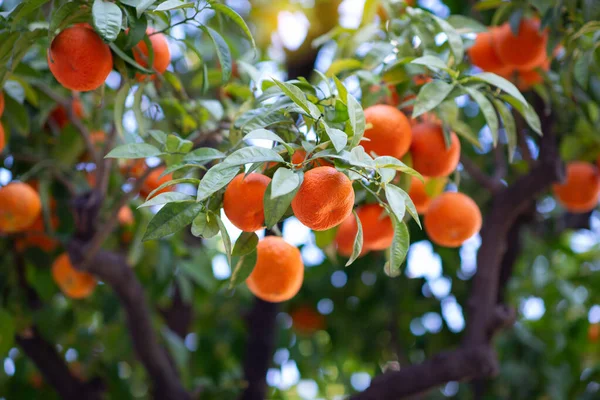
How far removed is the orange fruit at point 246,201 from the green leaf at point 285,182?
11 cm

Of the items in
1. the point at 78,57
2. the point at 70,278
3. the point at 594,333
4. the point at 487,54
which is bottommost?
the point at 594,333

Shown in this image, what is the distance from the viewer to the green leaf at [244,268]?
1227 millimetres

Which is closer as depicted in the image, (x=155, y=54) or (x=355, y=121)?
(x=355, y=121)

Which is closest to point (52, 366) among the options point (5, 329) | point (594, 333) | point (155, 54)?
point (5, 329)

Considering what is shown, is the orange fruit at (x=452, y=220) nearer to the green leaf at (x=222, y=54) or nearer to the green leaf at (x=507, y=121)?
the green leaf at (x=507, y=121)

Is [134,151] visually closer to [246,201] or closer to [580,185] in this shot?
[246,201]

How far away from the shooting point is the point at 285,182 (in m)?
0.93

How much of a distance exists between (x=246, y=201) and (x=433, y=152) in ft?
1.74

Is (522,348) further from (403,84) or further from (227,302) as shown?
(403,84)

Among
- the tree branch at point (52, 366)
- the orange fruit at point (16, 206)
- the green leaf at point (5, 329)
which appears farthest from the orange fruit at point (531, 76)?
the tree branch at point (52, 366)

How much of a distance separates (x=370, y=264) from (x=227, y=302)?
70 centimetres

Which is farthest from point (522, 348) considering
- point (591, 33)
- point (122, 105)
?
point (122, 105)

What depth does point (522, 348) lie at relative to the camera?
9.54 ft

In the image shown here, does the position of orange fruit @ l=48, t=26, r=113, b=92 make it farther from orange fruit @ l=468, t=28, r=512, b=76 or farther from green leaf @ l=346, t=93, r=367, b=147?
orange fruit @ l=468, t=28, r=512, b=76
